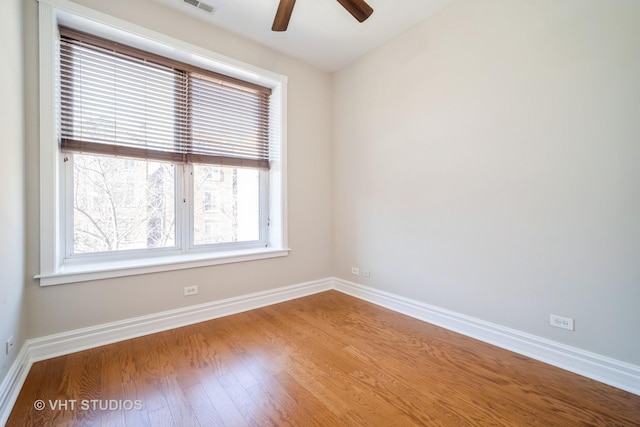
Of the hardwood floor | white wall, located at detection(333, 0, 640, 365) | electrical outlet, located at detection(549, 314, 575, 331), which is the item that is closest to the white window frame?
the hardwood floor

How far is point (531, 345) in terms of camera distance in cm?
208

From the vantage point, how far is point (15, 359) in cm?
173

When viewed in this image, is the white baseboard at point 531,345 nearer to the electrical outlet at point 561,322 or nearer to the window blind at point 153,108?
the electrical outlet at point 561,322

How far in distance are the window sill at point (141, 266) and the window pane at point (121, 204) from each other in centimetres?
22

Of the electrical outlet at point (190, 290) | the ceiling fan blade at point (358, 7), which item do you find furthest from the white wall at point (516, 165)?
the electrical outlet at point (190, 290)

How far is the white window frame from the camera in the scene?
203 cm

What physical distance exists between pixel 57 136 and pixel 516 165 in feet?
12.2

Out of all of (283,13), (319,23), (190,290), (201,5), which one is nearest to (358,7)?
(283,13)

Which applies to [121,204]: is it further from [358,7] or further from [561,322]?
[561,322]

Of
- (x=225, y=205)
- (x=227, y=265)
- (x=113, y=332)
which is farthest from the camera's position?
(x=225, y=205)

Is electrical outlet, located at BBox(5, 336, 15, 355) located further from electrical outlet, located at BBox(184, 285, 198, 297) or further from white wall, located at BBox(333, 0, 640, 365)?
white wall, located at BBox(333, 0, 640, 365)

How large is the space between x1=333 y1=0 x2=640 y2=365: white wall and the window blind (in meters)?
1.59

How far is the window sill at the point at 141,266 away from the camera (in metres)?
2.10

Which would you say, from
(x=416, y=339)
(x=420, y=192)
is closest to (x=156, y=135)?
(x=420, y=192)
